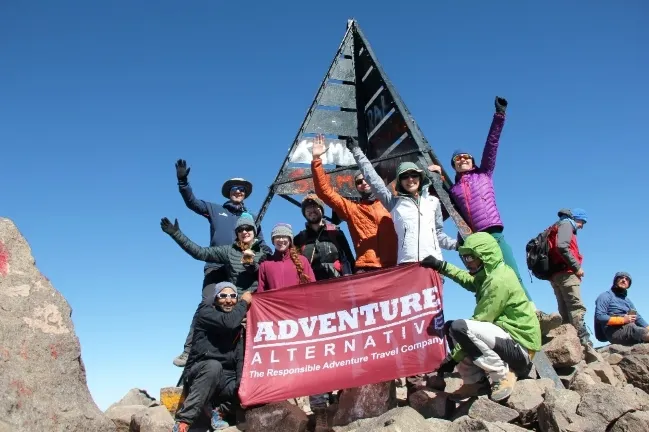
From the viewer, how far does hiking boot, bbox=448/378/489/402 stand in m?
5.81

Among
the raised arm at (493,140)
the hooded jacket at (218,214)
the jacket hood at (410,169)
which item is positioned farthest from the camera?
the hooded jacket at (218,214)

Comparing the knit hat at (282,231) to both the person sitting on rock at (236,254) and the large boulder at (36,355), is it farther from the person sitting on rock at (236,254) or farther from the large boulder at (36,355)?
the large boulder at (36,355)

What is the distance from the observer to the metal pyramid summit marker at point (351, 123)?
9.06 metres

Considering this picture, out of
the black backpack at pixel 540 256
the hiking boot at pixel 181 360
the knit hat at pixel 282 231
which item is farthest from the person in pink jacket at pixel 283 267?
the black backpack at pixel 540 256

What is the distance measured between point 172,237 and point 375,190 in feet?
9.09

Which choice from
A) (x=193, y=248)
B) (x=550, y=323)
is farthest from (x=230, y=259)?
(x=550, y=323)

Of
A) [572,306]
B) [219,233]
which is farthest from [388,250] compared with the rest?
[572,306]

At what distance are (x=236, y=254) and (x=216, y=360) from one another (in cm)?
155

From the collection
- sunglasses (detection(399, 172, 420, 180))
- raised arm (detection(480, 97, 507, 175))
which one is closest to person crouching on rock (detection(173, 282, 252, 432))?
sunglasses (detection(399, 172, 420, 180))

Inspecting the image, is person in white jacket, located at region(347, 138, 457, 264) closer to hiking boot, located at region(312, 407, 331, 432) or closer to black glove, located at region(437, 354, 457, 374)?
black glove, located at region(437, 354, 457, 374)

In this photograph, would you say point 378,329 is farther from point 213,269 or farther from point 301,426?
point 213,269

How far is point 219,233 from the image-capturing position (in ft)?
26.4

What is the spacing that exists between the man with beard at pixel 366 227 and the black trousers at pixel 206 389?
6.98 feet

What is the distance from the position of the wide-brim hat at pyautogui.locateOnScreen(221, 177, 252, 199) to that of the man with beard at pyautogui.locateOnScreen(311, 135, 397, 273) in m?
1.88
